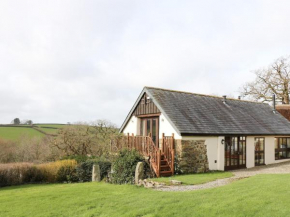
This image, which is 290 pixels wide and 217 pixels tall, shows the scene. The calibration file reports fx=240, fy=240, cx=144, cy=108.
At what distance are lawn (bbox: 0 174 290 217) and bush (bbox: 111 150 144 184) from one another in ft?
14.5

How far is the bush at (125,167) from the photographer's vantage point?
45.2 ft

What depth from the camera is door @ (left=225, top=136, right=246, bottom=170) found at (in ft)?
53.9

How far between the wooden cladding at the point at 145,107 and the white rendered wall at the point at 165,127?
665mm

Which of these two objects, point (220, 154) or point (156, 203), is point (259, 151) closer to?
point (220, 154)

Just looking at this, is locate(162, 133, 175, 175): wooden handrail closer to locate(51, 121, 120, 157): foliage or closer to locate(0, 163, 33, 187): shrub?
locate(51, 121, 120, 157): foliage

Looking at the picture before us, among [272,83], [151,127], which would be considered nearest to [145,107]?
[151,127]

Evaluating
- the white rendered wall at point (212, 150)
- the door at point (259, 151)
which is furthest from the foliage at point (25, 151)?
the door at point (259, 151)

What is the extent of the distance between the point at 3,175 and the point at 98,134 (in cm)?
1043

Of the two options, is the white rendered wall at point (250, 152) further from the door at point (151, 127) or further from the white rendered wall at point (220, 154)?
the door at point (151, 127)

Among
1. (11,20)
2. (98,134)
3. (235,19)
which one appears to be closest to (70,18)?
(11,20)

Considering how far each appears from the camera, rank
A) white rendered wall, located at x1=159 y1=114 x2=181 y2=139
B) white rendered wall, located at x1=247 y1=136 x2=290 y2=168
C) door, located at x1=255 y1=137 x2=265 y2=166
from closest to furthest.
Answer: white rendered wall, located at x1=159 y1=114 x2=181 y2=139 → white rendered wall, located at x1=247 y1=136 x2=290 y2=168 → door, located at x1=255 y1=137 x2=265 y2=166

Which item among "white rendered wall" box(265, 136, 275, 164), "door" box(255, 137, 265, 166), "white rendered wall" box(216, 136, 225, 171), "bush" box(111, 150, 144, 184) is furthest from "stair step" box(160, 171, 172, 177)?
"white rendered wall" box(265, 136, 275, 164)

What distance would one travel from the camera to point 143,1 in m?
11.8

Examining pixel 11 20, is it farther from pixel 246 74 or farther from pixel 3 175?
pixel 246 74
